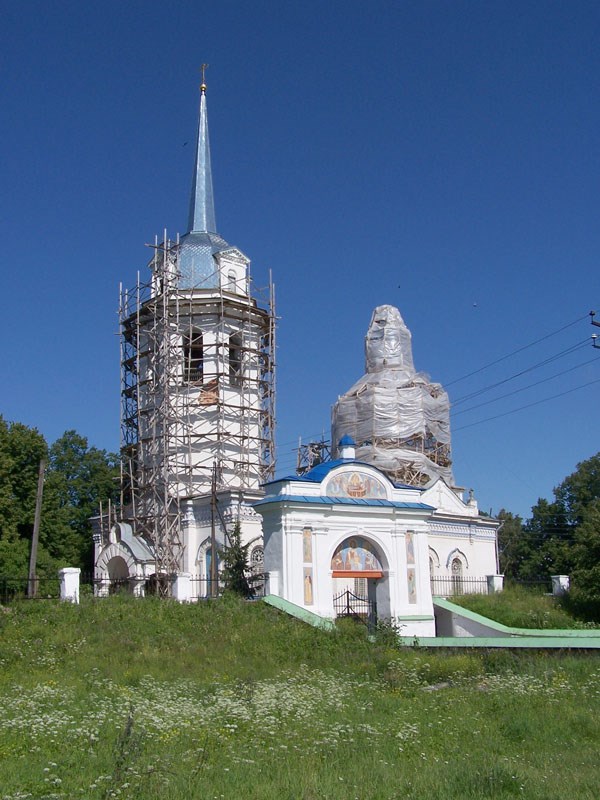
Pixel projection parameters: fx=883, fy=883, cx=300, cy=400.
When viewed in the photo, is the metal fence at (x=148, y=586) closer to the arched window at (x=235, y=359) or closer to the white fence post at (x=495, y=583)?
the arched window at (x=235, y=359)

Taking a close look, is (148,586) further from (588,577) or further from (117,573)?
(588,577)

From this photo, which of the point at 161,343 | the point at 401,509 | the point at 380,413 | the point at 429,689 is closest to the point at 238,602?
the point at 401,509

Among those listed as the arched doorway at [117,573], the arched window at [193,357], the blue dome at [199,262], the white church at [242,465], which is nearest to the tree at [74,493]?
the white church at [242,465]

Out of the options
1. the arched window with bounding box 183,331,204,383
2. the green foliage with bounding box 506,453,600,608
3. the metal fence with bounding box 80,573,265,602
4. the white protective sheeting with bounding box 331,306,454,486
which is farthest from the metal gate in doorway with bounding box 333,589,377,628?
the green foliage with bounding box 506,453,600,608

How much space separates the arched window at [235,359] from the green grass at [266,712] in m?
14.1

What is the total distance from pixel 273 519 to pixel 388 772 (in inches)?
558

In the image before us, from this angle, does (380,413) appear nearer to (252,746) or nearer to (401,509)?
(401,509)

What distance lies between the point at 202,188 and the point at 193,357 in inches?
326

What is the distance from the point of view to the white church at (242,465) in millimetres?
24625

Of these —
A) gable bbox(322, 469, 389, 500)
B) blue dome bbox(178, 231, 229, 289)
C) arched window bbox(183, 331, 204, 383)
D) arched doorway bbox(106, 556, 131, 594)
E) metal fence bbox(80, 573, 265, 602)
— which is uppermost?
blue dome bbox(178, 231, 229, 289)

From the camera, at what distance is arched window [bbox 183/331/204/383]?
110 feet

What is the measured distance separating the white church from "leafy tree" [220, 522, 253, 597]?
2.88 ft

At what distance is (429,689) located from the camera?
15211mm

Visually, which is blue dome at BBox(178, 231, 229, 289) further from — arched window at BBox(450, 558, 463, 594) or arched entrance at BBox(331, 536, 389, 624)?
arched window at BBox(450, 558, 463, 594)
